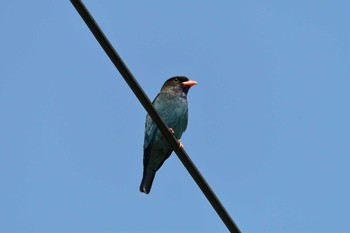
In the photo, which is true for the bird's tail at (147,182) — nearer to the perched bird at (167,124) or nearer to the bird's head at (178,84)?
the perched bird at (167,124)

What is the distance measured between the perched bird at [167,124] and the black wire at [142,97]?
3470 millimetres

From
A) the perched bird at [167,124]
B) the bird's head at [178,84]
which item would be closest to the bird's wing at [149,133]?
the perched bird at [167,124]

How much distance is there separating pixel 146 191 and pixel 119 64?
159 inches

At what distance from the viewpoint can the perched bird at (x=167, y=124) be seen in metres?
7.84

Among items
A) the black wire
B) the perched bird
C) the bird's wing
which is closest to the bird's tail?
the perched bird

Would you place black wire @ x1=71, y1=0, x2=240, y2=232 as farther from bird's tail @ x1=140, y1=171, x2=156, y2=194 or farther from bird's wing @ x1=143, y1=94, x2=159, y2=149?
bird's wing @ x1=143, y1=94, x2=159, y2=149

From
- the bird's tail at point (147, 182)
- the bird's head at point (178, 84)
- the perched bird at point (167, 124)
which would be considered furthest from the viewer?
the bird's head at point (178, 84)

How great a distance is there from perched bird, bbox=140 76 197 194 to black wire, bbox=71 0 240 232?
3470 mm

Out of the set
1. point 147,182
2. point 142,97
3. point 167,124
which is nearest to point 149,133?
point 167,124

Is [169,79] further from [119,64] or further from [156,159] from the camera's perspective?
[119,64]

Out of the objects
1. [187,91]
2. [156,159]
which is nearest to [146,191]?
[156,159]

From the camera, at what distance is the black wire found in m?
3.54

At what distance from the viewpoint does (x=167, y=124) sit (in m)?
8.02

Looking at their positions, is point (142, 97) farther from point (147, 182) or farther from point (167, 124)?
point (167, 124)
